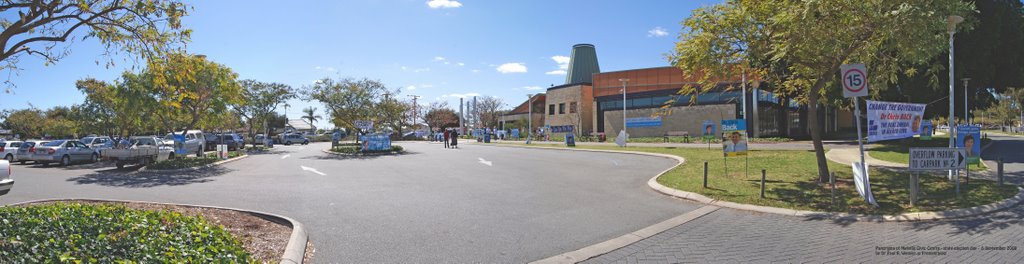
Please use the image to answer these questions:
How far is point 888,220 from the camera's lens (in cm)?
750

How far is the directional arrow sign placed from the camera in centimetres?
912

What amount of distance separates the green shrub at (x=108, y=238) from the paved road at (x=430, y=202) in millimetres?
1259

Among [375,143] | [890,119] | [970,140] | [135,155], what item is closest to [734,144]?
[890,119]

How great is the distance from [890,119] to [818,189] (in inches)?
83.8

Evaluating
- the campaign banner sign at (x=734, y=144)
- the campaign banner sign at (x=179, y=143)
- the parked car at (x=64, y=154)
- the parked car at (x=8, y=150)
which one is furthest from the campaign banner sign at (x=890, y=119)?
the parked car at (x=8, y=150)

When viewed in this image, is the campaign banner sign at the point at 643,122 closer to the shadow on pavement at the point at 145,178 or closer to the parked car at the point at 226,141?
the parked car at the point at 226,141

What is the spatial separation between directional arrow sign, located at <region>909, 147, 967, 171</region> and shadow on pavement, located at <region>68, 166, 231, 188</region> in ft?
55.3

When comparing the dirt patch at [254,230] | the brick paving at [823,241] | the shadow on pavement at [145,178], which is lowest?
the brick paving at [823,241]

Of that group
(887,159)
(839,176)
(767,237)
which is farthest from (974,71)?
(767,237)

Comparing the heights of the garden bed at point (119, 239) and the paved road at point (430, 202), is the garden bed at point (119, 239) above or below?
above

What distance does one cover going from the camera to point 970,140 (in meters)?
12.9

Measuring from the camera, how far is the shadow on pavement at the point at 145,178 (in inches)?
534

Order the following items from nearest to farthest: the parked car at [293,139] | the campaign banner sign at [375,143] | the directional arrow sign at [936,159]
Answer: the directional arrow sign at [936,159] < the campaign banner sign at [375,143] < the parked car at [293,139]

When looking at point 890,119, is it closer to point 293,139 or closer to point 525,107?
point 293,139
